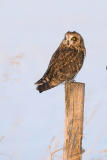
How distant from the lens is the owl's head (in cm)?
657

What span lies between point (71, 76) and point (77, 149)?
6.94ft

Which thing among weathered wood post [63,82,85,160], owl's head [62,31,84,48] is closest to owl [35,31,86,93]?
owl's head [62,31,84,48]

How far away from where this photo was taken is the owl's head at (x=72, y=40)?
6.57 meters

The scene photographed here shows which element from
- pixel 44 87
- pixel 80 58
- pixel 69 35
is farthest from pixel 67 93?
pixel 69 35

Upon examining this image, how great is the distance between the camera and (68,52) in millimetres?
6363

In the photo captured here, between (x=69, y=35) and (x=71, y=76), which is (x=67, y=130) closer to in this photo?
(x=71, y=76)

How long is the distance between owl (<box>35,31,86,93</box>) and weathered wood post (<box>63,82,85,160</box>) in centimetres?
149

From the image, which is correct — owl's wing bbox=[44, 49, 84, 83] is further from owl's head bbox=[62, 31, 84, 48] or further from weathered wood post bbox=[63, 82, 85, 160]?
weathered wood post bbox=[63, 82, 85, 160]

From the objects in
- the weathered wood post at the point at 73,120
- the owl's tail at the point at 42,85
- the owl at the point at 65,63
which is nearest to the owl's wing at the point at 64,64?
the owl at the point at 65,63

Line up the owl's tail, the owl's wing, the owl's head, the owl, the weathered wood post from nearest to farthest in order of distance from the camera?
the weathered wood post
the owl's tail
the owl
the owl's wing
the owl's head

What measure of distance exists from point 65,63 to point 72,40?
76 cm

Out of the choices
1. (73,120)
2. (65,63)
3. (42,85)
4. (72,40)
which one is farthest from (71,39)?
(73,120)

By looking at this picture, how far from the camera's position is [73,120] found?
4.03 m

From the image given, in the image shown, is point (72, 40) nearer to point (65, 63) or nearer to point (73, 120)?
point (65, 63)
